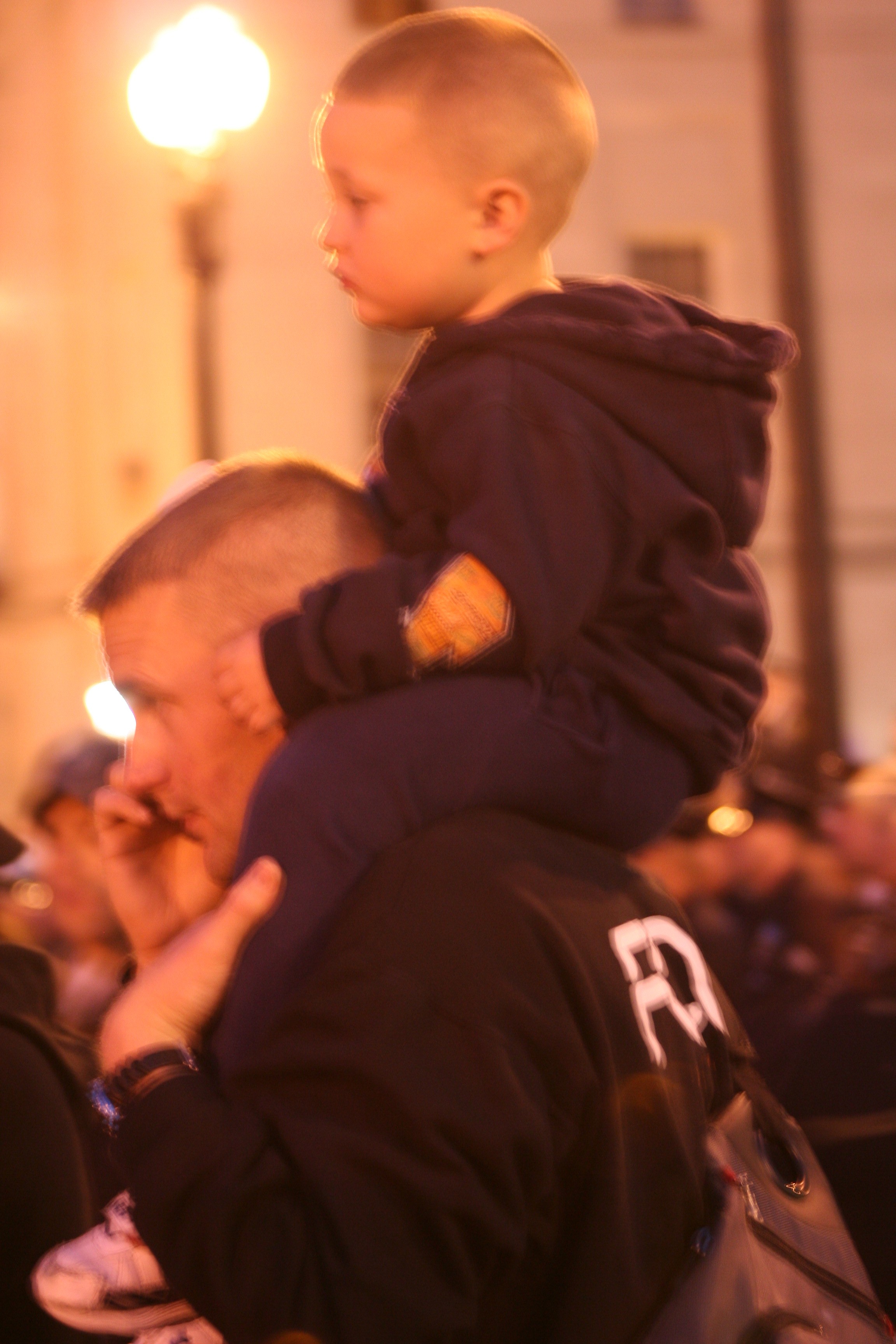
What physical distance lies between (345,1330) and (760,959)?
3.45 meters

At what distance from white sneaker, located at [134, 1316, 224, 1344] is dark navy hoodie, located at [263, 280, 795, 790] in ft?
1.91

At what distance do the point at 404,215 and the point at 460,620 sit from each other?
1.63ft

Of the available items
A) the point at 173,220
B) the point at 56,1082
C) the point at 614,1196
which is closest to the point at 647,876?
the point at 614,1196

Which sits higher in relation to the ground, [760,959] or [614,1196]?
[614,1196]

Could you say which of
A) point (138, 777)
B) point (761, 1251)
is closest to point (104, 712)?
point (138, 777)

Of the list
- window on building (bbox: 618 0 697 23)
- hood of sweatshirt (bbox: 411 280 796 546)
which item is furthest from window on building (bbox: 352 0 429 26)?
hood of sweatshirt (bbox: 411 280 796 546)

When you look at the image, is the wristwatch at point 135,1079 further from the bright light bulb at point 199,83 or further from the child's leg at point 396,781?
the bright light bulb at point 199,83

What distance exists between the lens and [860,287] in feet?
51.0

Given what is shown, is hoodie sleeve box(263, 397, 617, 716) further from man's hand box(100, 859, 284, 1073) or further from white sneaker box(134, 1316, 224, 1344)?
white sneaker box(134, 1316, 224, 1344)

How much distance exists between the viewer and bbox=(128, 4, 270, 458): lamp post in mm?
7426

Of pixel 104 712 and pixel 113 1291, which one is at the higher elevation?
pixel 113 1291

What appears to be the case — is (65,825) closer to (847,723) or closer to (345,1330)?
(345,1330)

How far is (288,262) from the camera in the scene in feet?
46.5

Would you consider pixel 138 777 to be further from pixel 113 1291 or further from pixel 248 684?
pixel 113 1291
